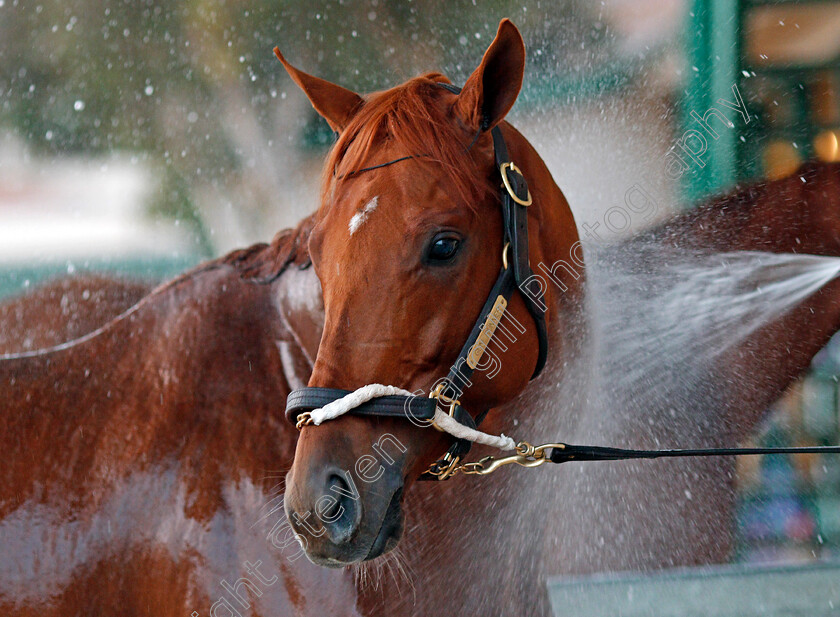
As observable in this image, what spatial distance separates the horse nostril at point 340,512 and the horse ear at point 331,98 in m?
0.97

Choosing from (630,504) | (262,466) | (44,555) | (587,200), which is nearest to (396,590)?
(262,466)

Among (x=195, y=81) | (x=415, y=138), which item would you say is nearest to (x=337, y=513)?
(x=415, y=138)

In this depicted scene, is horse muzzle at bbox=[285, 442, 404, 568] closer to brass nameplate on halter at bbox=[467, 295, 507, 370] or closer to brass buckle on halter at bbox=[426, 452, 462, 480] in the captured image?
brass buckle on halter at bbox=[426, 452, 462, 480]

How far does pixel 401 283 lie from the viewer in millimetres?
1346

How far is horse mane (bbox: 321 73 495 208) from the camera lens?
1470 millimetres

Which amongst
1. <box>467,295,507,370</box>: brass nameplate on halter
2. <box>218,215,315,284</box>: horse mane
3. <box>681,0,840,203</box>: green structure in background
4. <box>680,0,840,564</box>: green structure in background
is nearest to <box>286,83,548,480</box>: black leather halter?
<box>467,295,507,370</box>: brass nameplate on halter

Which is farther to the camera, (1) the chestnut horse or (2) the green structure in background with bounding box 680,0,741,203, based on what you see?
(2) the green structure in background with bounding box 680,0,741,203

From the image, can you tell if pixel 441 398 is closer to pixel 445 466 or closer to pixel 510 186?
pixel 445 466

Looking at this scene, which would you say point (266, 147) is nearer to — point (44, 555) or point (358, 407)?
point (44, 555)

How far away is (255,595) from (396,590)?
39cm

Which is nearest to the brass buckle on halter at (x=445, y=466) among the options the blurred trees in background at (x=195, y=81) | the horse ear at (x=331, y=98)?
the horse ear at (x=331, y=98)

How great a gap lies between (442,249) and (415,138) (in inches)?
10.8

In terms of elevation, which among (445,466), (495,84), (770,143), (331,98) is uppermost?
(331,98)

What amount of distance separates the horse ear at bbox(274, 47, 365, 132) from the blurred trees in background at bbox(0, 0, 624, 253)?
228cm
